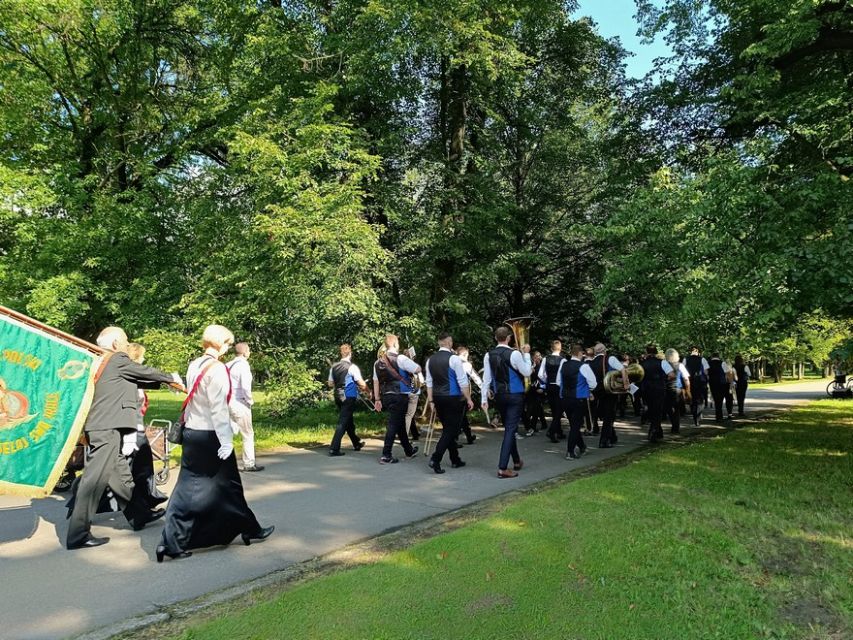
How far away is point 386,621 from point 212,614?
1221 mm

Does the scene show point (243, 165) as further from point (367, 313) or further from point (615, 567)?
point (615, 567)

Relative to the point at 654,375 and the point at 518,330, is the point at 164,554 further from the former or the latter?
the point at 518,330

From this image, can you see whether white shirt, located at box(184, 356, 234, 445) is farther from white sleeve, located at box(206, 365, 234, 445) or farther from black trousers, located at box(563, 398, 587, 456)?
black trousers, located at box(563, 398, 587, 456)

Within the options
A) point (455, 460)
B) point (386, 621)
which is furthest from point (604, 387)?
point (386, 621)

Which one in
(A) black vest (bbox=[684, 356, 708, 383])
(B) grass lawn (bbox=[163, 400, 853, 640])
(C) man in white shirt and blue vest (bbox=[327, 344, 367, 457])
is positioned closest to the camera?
(B) grass lawn (bbox=[163, 400, 853, 640])

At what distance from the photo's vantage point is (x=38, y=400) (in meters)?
5.57

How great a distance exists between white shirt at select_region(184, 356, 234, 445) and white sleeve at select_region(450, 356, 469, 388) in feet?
13.7

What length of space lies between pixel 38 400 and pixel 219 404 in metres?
2.03

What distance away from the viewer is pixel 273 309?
484 inches

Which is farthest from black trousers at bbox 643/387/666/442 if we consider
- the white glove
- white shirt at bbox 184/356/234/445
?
the white glove

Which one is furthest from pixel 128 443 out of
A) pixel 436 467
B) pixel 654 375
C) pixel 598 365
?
pixel 654 375

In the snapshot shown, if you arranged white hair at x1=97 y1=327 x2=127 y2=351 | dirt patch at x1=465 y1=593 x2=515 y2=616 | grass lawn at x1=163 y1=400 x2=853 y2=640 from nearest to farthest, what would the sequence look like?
grass lawn at x1=163 y1=400 x2=853 y2=640, dirt patch at x1=465 y1=593 x2=515 y2=616, white hair at x1=97 y1=327 x2=127 y2=351

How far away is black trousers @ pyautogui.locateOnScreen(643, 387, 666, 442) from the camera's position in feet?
39.5

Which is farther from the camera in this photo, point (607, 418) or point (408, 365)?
point (607, 418)
